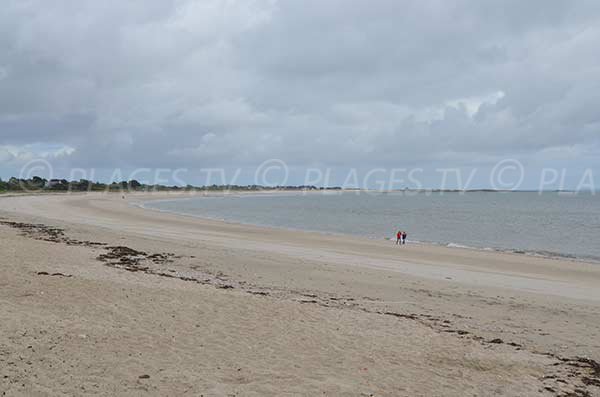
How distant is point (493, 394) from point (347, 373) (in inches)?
75.8

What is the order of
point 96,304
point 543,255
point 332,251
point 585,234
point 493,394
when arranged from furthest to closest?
1. point 585,234
2. point 543,255
3. point 332,251
4. point 96,304
5. point 493,394

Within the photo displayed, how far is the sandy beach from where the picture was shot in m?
6.04

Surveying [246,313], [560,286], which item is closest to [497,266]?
[560,286]

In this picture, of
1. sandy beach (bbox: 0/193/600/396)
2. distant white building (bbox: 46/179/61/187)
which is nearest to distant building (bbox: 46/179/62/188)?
distant white building (bbox: 46/179/61/187)

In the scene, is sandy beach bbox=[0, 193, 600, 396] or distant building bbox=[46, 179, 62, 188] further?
distant building bbox=[46, 179, 62, 188]

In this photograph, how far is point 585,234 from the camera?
42.8 m

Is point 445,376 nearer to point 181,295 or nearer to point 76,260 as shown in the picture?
point 181,295

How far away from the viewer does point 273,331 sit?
27.1 feet

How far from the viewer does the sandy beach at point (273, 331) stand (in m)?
6.04

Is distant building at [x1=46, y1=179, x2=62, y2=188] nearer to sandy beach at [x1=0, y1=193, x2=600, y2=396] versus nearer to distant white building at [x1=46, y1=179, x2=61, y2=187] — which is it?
distant white building at [x1=46, y1=179, x2=61, y2=187]

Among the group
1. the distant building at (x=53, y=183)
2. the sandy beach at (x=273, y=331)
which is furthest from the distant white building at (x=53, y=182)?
the sandy beach at (x=273, y=331)

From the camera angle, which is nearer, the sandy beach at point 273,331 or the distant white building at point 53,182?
the sandy beach at point 273,331

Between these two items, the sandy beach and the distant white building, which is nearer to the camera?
the sandy beach

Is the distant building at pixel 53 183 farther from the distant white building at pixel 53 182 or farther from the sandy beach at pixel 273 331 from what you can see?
the sandy beach at pixel 273 331
